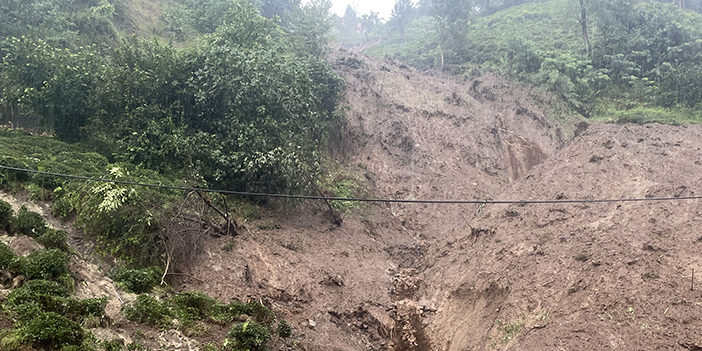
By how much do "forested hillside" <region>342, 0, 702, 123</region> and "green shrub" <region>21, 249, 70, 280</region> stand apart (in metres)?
22.8

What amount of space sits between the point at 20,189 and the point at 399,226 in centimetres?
1286

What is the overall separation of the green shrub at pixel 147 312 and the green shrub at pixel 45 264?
53.4 inches

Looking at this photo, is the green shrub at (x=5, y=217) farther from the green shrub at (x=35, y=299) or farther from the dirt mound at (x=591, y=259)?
the dirt mound at (x=591, y=259)

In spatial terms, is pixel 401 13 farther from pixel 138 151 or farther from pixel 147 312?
pixel 147 312

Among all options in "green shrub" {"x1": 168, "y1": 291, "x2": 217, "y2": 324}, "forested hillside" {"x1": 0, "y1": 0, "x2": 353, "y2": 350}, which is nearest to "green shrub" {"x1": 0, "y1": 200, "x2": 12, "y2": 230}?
"forested hillside" {"x1": 0, "y1": 0, "x2": 353, "y2": 350}

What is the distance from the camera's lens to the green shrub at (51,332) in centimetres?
570

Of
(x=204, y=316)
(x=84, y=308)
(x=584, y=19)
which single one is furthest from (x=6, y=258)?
(x=584, y=19)

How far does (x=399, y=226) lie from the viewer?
18359 mm

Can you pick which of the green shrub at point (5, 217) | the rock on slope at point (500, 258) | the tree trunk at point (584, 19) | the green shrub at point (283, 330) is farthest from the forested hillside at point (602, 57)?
the green shrub at point (5, 217)

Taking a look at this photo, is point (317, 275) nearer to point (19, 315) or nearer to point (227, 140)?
point (227, 140)

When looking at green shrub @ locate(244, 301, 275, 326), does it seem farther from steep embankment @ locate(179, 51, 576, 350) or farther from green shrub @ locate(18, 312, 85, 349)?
green shrub @ locate(18, 312, 85, 349)

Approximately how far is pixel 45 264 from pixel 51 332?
234cm

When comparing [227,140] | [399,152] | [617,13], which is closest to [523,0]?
[617,13]

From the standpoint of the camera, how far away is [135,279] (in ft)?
30.1
